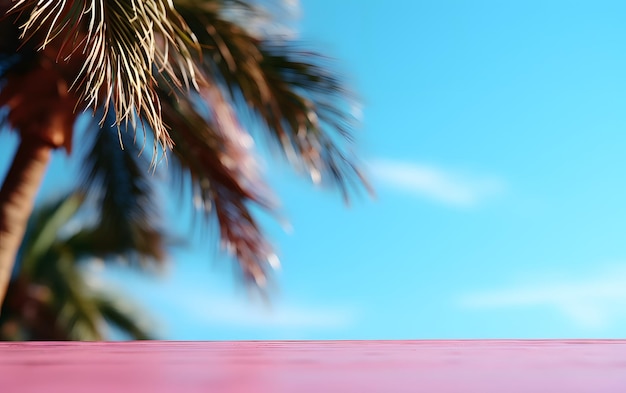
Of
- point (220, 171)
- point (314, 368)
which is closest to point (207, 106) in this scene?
point (220, 171)

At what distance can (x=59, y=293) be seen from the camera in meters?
7.71

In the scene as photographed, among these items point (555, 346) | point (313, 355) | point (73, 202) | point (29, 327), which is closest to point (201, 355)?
point (313, 355)

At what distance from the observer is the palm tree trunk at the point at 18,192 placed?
415 cm

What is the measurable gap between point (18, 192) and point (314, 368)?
12.9 feet

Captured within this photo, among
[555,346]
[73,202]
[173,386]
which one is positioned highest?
[73,202]

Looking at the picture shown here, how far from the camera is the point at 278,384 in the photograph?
586 mm

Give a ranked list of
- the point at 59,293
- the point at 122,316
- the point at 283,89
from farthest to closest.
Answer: the point at 122,316
the point at 59,293
the point at 283,89

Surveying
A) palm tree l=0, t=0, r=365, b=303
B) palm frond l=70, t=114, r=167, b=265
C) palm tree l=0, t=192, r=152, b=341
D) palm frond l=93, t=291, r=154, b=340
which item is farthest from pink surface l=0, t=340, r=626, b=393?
palm frond l=93, t=291, r=154, b=340

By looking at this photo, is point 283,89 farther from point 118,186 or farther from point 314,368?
point 314,368

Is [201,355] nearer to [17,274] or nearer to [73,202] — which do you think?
[17,274]

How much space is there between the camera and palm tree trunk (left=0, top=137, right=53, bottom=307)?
4.15 m

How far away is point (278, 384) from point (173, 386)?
0.08 m

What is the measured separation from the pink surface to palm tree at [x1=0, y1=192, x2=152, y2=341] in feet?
21.5

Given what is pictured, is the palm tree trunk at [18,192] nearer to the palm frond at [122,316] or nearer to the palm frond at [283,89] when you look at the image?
the palm frond at [283,89]
